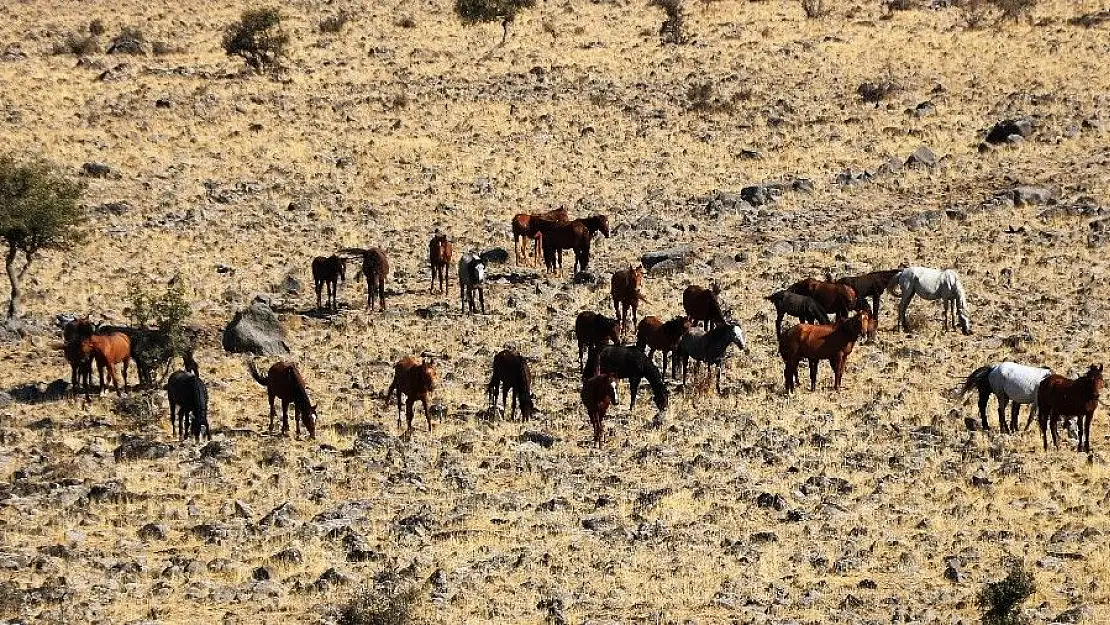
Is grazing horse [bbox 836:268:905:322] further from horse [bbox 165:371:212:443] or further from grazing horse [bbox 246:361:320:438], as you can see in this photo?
horse [bbox 165:371:212:443]

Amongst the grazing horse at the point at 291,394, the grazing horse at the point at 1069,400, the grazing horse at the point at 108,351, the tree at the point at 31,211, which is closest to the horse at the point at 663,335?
the grazing horse at the point at 291,394

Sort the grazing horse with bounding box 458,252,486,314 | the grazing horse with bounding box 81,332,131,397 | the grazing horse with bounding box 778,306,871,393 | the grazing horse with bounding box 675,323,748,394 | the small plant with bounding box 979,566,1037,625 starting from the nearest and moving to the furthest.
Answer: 1. the small plant with bounding box 979,566,1037,625
2. the grazing horse with bounding box 778,306,871,393
3. the grazing horse with bounding box 675,323,748,394
4. the grazing horse with bounding box 81,332,131,397
5. the grazing horse with bounding box 458,252,486,314

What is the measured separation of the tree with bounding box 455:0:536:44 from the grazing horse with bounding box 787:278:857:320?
A: 33505mm

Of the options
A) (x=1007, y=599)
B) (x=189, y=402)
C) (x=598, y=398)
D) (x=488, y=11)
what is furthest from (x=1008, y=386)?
(x=488, y=11)

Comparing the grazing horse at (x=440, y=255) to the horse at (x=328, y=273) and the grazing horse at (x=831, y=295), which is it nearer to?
the horse at (x=328, y=273)

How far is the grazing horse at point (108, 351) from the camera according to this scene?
2575 centimetres

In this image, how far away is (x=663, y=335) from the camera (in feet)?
87.2

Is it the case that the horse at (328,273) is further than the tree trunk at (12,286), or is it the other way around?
Result: the horse at (328,273)

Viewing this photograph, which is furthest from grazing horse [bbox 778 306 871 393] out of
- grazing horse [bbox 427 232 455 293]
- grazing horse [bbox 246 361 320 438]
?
grazing horse [bbox 427 232 455 293]

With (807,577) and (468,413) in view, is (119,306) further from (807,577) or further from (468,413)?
(807,577)

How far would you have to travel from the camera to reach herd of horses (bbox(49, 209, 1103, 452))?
23.0m

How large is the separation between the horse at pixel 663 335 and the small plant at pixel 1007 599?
1019cm

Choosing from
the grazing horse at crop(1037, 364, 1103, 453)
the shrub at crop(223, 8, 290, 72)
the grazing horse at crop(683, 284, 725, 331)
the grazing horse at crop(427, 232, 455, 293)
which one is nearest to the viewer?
the grazing horse at crop(1037, 364, 1103, 453)

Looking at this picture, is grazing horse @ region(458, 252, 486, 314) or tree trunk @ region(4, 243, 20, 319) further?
grazing horse @ region(458, 252, 486, 314)
